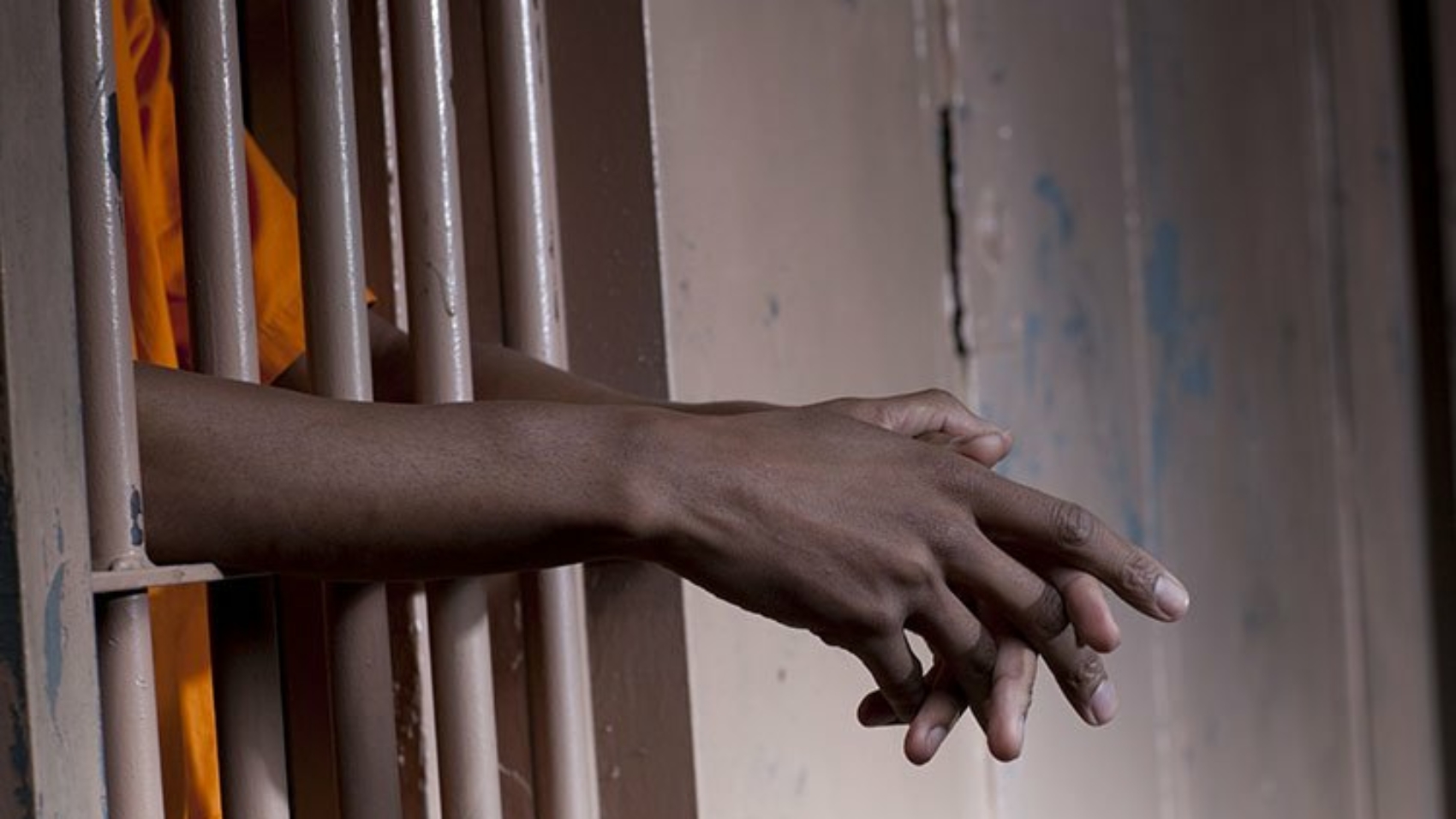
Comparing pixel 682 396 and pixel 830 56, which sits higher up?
pixel 830 56

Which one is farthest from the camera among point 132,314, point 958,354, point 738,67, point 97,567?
point 958,354

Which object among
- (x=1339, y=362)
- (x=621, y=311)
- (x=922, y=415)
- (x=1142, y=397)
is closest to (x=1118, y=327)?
(x=1142, y=397)

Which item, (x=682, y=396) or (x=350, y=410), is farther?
(x=682, y=396)

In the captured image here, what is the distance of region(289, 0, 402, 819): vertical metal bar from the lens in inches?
31.4

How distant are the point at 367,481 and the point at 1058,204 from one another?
38.3 inches

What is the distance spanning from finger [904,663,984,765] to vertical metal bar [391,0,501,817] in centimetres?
22

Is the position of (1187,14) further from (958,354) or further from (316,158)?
(316,158)

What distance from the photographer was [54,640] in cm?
61

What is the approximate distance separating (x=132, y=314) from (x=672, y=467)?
372 millimetres

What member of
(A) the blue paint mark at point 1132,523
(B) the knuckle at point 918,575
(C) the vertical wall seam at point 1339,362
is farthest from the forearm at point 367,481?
(C) the vertical wall seam at point 1339,362

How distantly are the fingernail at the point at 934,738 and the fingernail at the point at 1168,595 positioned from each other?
0.11m

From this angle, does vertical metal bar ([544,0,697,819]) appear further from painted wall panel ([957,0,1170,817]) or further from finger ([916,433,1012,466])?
painted wall panel ([957,0,1170,817])

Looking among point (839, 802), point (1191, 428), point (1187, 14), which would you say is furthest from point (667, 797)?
point (1187, 14)

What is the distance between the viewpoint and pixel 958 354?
1.36 metres
